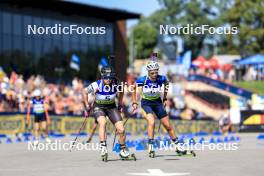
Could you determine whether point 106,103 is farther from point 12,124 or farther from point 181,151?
point 12,124

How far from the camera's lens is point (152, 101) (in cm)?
1550

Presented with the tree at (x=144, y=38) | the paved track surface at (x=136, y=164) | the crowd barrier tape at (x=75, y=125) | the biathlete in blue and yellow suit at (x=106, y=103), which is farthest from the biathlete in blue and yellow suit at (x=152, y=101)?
the tree at (x=144, y=38)

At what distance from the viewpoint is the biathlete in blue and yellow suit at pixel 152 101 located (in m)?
15.2

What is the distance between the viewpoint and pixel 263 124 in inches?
1475

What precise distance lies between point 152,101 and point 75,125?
1806cm

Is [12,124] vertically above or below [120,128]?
above

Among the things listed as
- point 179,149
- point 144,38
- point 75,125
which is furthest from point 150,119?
point 144,38

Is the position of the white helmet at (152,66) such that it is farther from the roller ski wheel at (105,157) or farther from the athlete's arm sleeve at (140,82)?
the roller ski wheel at (105,157)

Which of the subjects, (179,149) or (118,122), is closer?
(118,122)

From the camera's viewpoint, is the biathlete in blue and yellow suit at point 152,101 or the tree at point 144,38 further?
the tree at point 144,38

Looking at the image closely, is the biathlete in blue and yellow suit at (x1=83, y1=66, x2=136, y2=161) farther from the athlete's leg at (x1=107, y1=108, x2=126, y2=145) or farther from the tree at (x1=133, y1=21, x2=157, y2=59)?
the tree at (x1=133, y1=21, x2=157, y2=59)

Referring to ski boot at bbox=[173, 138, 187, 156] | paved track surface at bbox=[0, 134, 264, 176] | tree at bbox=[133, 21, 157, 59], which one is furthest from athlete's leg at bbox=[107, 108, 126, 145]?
tree at bbox=[133, 21, 157, 59]

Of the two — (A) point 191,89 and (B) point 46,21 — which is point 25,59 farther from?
(A) point 191,89

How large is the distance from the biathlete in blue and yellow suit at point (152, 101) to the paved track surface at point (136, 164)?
1.72ft
